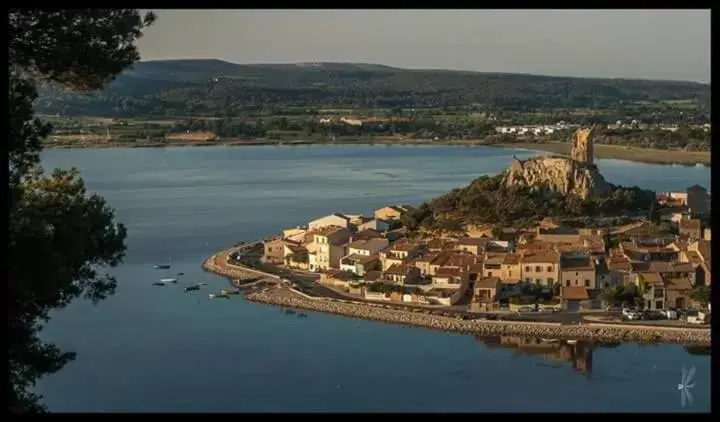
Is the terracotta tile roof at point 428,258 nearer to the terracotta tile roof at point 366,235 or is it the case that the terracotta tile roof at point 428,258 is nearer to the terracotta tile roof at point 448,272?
the terracotta tile roof at point 448,272

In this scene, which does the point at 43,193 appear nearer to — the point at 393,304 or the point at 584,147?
the point at 393,304

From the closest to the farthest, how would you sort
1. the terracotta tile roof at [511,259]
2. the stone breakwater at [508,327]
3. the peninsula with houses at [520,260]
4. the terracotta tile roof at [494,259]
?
the stone breakwater at [508,327] → the peninsula with houses at [520,260] → the terracotta tile roof at [511,259] → the terracotta tile roof at [494,259]

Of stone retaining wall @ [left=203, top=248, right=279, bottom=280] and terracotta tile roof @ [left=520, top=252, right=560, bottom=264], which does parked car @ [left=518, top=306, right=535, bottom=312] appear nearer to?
terracotta tile roof @ [left=520, top=252, right=560, bottom=264]

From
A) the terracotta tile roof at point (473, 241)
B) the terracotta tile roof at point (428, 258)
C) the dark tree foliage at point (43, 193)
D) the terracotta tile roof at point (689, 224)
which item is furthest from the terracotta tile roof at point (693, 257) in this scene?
the dark tree foliage at point (43, 193)

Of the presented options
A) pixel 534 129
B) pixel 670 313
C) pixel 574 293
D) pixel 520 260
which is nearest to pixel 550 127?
pixel 534 129
